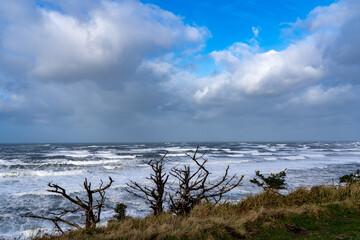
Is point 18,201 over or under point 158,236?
under

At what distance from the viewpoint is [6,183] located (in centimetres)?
1812

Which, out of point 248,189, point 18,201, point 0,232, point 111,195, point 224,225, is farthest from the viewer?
point 248,189

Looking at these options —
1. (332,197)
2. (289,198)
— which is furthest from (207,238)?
(332,197)

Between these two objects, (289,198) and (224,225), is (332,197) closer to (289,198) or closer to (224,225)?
(289,198)

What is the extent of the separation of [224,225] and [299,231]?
1.41 meters

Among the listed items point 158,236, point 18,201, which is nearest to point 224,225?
point 158,236

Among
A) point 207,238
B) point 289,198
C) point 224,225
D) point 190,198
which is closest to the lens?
point 207,238

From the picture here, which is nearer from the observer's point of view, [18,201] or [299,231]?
[299,231]

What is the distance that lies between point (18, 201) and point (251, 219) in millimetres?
12831

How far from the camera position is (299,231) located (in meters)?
4.35

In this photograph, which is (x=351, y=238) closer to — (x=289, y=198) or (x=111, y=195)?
(x=289, y=198)

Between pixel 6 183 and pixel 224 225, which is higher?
pixel 224 225

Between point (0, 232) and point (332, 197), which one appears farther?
point (0, 232)

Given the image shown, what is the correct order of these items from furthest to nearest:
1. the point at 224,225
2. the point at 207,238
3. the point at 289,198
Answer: the point at 289,198
the point at 224,225
the point at 207,238
